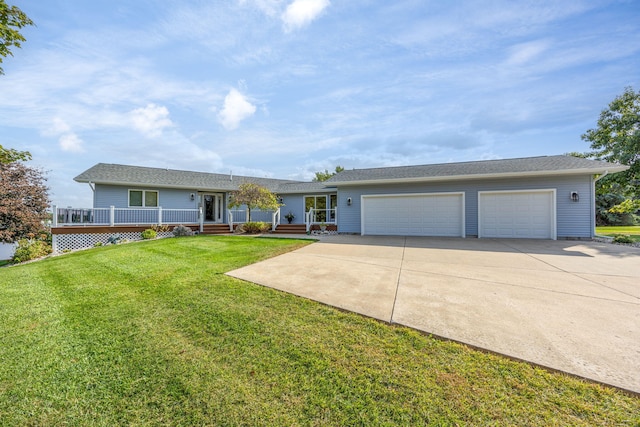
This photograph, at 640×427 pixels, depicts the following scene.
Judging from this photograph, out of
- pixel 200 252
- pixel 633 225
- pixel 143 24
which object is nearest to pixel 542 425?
pixel 200 252

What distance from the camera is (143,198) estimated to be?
14.7 m

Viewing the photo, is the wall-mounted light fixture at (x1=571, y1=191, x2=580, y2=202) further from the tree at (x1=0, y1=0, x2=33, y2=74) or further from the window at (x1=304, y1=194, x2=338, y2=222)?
the tree at (x1=0, y1=0, x2=33, y2=74)

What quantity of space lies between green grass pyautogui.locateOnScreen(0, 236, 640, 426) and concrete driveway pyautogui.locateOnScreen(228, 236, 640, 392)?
0.33 m

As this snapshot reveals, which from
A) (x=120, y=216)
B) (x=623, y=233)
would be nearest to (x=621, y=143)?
(x=623, y=233)

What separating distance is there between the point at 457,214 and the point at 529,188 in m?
2.92

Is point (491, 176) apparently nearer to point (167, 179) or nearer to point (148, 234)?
point (148, 234)

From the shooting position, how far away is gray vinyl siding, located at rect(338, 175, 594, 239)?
10.7 meters

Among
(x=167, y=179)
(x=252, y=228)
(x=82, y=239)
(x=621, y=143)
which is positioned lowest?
(x=82, y=239)

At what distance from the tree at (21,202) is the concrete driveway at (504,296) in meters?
12.3

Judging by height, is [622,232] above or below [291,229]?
below

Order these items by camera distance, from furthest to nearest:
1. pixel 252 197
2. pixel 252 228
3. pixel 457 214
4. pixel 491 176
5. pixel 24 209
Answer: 1. pixel 252 228
2. pixel 252 197
3. pixel 457 214
4. pixel 24 209
5. pixel 491 176

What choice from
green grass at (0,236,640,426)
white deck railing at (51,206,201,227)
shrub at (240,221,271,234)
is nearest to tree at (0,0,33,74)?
green grass at (0,236,640,426)

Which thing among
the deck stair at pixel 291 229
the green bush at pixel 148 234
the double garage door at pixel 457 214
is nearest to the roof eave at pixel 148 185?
the green bush at pixel 148 234

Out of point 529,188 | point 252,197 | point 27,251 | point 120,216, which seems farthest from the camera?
point 252,197
